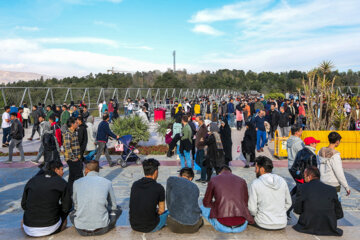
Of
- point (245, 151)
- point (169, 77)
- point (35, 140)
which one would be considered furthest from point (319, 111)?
point (169, 77)

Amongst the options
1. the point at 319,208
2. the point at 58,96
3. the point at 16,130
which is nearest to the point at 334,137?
the point at 319,208

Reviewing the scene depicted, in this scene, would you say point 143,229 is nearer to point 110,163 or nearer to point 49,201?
point 49,201

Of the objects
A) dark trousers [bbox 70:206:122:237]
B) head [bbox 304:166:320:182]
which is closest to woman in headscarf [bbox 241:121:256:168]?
head [bbox 304:166:320:182]

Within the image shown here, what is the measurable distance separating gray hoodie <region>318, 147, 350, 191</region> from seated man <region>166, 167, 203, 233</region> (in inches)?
86.0

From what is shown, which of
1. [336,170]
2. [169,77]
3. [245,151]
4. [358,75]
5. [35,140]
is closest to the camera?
[336,170]

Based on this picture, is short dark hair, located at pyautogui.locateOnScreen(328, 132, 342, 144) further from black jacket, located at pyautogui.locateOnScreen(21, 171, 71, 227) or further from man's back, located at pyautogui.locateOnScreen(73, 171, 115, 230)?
black jacket, located at pyautogui.locateOnScreen(21, 171, 71, 227)

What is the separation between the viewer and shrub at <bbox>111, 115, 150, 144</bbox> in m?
12.3

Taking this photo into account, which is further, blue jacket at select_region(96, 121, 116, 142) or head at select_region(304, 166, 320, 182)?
blue jacket at select_region(96, 121, 116, 142)

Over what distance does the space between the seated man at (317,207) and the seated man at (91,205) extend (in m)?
2.62

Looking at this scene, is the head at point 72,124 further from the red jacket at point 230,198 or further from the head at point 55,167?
the red jacket at point 230,198

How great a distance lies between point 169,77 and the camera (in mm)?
66750

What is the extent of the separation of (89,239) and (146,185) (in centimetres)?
109

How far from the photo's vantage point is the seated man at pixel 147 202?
4602 mm

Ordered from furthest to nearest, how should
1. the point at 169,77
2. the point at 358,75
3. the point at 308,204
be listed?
the point at 358,75
the point at 169,77
the point at 308,204
